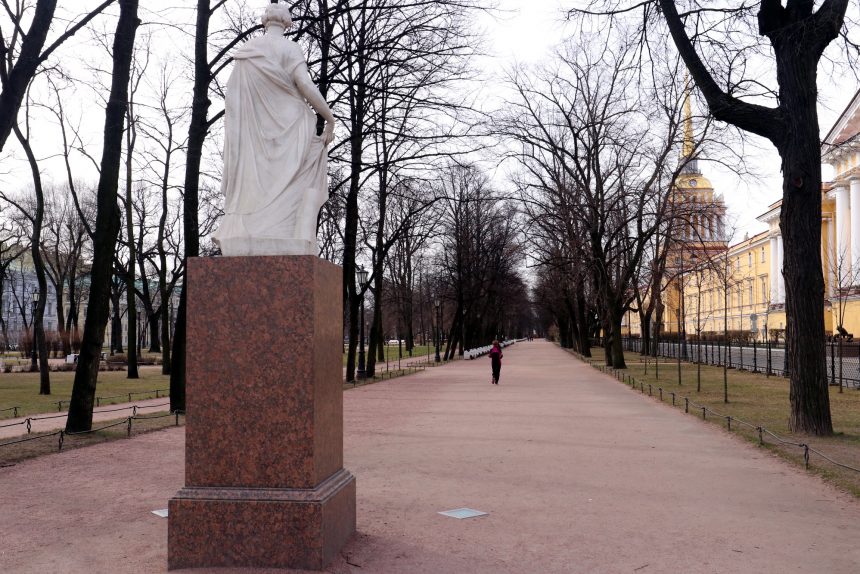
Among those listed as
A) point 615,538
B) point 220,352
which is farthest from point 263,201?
point 615,538

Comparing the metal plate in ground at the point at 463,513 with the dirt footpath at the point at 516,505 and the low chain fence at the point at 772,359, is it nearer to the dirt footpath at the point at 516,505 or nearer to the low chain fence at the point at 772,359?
the dirt footpath at the point at 516,505

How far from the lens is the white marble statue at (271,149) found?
5.68 m

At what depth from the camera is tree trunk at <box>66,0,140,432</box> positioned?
12477 millimetres

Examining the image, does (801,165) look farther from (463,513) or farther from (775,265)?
(775,265)

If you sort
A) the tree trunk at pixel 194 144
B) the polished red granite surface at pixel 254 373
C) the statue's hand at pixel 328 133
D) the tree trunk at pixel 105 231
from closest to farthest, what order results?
the polished red granite surface at pixel 254 373
the statue's hand at pixel 328 133
the tree trunk at pixel 105 231
the tree trunk at pixel 194 144

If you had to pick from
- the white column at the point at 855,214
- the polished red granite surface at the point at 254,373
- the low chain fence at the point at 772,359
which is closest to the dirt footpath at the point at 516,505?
the polished red granite surface at the point at 254,373

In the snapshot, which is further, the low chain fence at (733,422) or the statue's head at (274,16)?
the low chain fence at (733,422)

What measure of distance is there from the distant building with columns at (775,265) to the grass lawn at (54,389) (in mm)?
21908

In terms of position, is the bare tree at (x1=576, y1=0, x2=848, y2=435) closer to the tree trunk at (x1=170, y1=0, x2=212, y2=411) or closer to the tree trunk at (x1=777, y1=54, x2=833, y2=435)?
the tree trunk at (x1=777, y1=54, x2=833, y2=435)

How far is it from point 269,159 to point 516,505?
4.07 meters

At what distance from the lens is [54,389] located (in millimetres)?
25625

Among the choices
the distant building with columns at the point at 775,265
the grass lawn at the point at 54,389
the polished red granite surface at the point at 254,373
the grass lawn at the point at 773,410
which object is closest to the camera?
the polished red granite surface at the point at 254,373

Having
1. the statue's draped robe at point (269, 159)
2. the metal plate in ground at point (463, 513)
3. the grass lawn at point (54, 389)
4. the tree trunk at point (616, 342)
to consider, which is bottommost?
the grass lawn at point (54, 389)

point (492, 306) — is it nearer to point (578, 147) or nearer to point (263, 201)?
point (578, 147)
